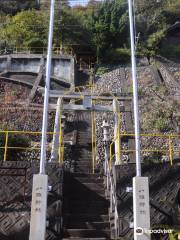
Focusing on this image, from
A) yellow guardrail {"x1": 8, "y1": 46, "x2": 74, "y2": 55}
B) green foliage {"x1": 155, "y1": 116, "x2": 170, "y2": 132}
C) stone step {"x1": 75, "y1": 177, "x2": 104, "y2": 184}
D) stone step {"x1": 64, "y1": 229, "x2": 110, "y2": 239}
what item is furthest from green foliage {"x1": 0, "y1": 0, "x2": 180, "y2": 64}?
stone step {"x1": 64, "y1": 229, "x2": 110, "y2": 239}

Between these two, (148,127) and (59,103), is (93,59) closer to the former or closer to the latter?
(148,127)

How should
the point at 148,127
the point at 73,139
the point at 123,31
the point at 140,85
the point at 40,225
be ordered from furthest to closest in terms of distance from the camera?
the point at 123,31 → the point at 140,85 → the point at 148,127 → the point at 73,139 → the point at 40,225

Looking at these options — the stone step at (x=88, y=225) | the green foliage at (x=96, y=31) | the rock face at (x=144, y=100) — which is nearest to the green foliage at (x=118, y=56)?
the green foliage at (x=96, y=31)

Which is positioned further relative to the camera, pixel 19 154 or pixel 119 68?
pixel 119 68

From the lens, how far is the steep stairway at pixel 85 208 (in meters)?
11.7

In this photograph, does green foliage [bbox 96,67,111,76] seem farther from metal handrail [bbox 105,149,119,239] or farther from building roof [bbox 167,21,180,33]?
metal handrail [bbox 105,149,119,239]

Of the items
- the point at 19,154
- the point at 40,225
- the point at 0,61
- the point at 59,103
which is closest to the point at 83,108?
the point at 59,103

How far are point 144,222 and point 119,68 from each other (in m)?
23.6

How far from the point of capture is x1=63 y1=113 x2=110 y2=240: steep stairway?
11672mm

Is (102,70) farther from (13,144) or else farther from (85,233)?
(85,233)

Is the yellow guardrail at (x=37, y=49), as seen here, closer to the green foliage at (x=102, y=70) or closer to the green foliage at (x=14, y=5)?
the green foliage at (x=102, y=70)

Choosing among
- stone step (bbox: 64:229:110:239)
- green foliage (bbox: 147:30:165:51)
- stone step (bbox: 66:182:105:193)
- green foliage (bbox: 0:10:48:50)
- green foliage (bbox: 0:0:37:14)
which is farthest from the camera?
green foliage (bbox: 0:0:37:14)

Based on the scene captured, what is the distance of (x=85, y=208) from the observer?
500 inches

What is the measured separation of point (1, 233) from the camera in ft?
38.9
